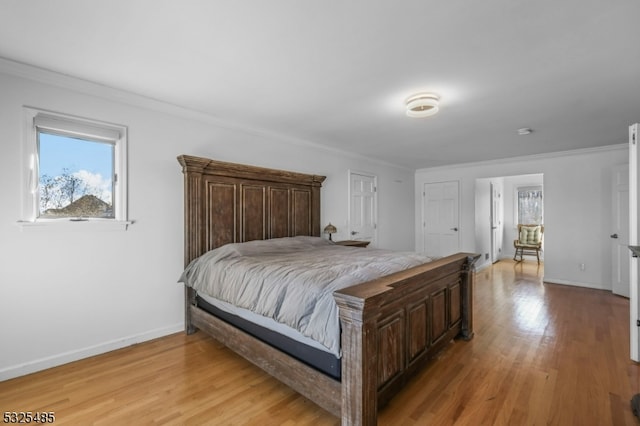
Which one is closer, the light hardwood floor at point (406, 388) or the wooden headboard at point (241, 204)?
the light hardwood floor at point (406, 388)

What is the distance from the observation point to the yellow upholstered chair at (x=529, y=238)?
6.94 meters

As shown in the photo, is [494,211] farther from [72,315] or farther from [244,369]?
[72,315]

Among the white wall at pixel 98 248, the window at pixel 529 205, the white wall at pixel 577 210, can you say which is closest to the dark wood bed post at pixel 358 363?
the white wall at pixel 98 248

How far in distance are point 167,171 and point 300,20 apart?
81.9 inches

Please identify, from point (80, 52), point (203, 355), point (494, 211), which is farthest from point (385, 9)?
point (494, 211)

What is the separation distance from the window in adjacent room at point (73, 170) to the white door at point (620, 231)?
6.43 metres

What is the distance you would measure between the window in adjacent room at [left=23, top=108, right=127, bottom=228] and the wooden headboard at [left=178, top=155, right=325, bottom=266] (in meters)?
0.60

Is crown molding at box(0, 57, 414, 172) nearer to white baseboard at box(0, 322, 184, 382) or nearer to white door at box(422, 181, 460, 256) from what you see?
white baseboard at box(0, 322, 184, 382)

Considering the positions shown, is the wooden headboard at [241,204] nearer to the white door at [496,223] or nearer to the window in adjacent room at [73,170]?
the window in adjacent room at [73,170]

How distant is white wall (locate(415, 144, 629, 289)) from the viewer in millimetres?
4727

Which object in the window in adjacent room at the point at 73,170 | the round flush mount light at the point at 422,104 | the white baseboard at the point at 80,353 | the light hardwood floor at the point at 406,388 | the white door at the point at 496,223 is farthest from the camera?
the white door at the point at 496,223

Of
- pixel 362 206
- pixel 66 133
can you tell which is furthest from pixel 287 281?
pixel 362 206

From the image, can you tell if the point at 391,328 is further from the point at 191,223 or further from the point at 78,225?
the point at 78,225

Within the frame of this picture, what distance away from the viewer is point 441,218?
6.62m
